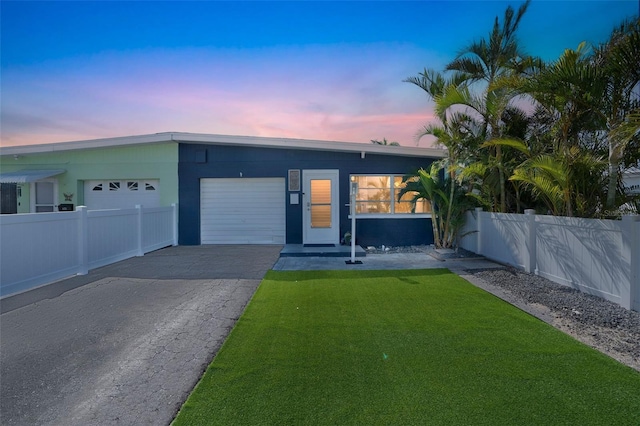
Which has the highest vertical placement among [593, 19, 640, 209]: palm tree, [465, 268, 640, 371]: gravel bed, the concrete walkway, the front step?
[593, 19, 640, 209]: palm tree

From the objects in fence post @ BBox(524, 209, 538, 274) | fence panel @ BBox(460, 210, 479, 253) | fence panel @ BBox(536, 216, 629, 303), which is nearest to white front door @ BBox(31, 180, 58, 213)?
fence panel @ BBox(460, 210, 479, 253)

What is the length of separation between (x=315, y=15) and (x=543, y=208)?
22.5 feet

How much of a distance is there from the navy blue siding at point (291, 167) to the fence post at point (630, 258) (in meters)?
6.19

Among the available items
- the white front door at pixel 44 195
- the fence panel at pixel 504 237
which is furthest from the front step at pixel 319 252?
the white front door at pixel 44 195

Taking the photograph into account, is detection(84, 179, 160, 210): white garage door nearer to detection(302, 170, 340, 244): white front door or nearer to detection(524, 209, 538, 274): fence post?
detection(302, 170, 340, 244): white front door

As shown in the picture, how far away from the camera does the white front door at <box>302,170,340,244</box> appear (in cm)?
→ 1080

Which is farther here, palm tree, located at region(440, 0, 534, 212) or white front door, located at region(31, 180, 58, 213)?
white front door, located at region(31, 180, 58, 213)

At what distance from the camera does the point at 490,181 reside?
8.09 m

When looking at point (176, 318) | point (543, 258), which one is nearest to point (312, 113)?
point (543, 258)

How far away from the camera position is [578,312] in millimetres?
4523

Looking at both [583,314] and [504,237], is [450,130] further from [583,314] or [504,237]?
[583,314]

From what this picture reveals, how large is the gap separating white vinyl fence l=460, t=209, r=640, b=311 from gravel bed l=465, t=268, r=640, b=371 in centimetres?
18

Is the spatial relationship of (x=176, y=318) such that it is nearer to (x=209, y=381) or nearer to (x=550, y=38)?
(x=209, y=381)

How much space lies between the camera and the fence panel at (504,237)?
22.8ft
